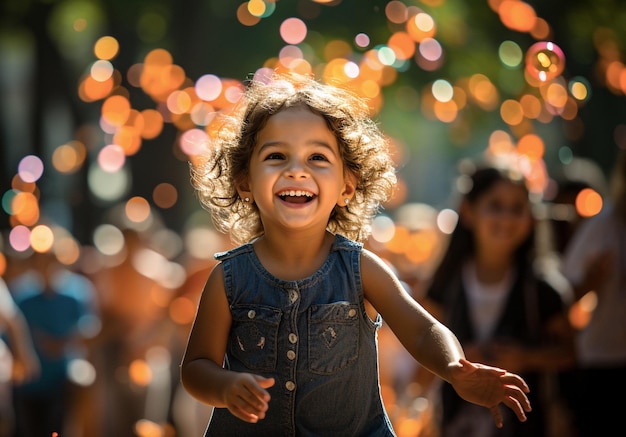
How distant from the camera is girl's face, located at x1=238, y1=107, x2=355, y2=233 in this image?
344 centimetres

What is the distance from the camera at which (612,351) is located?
20.9 ft

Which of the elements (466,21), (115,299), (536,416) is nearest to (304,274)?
(536,416)

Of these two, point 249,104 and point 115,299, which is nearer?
point 249,104

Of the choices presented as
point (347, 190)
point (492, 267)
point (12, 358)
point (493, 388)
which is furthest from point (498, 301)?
point (12, 358)

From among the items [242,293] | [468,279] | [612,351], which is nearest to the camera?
[242,293]

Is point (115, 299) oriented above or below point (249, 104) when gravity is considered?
below

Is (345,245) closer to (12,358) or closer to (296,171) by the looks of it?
(296,171)

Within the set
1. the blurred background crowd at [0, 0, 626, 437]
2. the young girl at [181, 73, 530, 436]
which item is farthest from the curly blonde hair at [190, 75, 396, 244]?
the blurred background crowd at [0, 0, 626, 437]

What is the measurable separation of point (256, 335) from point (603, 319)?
348 cm

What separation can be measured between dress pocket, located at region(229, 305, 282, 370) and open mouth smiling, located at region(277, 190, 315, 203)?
321mm

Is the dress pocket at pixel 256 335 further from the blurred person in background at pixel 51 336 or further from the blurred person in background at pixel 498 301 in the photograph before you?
the blurred person in background at pixel 51 336

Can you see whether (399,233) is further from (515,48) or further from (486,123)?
(486,123)

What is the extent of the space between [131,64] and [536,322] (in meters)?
9.97

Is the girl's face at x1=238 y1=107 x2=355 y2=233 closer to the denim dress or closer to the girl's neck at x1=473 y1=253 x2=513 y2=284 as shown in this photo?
the denim dress
